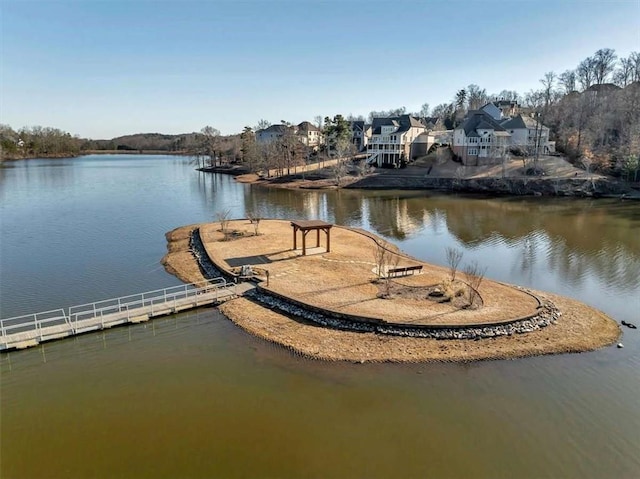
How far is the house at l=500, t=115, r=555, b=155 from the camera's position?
67375 millimetres

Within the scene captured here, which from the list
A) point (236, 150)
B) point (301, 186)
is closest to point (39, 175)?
point (236, 150)

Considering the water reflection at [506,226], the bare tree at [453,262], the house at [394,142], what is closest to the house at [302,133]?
the house at [394,142]

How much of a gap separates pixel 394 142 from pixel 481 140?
14902 millimetres

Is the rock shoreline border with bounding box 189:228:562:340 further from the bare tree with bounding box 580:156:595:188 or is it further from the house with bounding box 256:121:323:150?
the house with bounding box 256:121:323:150

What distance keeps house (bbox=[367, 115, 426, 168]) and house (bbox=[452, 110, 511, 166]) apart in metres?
9.11

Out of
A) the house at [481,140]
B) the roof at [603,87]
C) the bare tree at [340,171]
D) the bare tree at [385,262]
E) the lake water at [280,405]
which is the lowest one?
the lake water at [280,405]

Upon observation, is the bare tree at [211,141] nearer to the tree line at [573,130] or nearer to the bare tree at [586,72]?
the tree line at [573,130]

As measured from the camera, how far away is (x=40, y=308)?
19984 millimetres

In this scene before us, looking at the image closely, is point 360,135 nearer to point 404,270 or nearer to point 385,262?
point 385,262

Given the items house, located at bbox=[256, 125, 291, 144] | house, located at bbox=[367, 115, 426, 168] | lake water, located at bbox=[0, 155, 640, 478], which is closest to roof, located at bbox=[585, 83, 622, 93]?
house, located at bbox=[367, 115, 426, 168]

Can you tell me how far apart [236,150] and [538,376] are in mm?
101939

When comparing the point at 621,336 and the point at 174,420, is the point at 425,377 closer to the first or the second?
the point at 174,420

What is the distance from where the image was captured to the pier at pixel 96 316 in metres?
16.3

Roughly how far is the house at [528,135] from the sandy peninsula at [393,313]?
5290 centimetres
